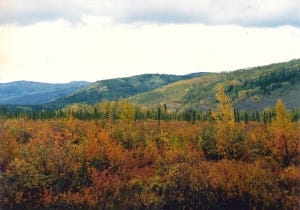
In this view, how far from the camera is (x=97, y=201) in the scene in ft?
180

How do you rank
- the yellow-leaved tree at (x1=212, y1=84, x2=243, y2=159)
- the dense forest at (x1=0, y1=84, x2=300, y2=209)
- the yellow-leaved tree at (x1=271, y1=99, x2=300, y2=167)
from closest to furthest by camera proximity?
the dense forest at (x1=0, y1=84, x2=300, y2=209) → the yellow-leaved tree at (x1=271, y1=99, x2=300, y2=167) → the yellow-leaved tree at (x1=212, y1=84, x2=243, y2=159)

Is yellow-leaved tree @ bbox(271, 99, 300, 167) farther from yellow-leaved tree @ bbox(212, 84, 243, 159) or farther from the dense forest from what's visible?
yellow-leaved tree @ bbox(212, 84, 243, 159)

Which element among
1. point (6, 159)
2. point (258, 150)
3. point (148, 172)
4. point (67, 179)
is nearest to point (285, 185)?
point (258, 150)

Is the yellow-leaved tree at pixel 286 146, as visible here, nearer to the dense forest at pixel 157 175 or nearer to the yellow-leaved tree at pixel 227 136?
the dense forest at pixel 157 175

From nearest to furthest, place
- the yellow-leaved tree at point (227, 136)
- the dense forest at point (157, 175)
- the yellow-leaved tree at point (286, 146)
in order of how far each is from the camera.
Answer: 1. the dense forest at point (157, 175)
2. the yellow-leaved tree at point (286, 146)
3. the yellow-leaved tree at point (227, 136)

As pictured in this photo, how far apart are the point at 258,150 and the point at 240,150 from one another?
273 centimetres

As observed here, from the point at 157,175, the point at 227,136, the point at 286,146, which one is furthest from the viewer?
the point at 227,136

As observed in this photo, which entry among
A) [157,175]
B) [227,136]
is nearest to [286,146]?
[227,136]

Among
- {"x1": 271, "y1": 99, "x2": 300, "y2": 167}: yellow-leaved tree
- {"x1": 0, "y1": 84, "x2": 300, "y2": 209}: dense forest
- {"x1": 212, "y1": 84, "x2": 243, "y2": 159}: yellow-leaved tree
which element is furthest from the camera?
{"x1": 212, "y1": 84, "x2": 243, "y2": 159}: yellow-leaved tree

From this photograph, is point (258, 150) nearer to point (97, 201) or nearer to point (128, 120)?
point (97, 201)

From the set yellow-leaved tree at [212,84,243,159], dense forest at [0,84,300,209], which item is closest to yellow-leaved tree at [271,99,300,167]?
dense forest at [0,84,300,209]

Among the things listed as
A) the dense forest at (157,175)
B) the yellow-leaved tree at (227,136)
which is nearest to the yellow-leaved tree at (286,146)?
the dense forest at (157,175)

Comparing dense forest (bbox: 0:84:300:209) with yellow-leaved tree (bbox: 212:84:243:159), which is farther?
yellow-leaved tree (bbox: 212:84:243:159)

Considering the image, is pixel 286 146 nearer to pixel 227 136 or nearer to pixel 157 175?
pixel 227 136
